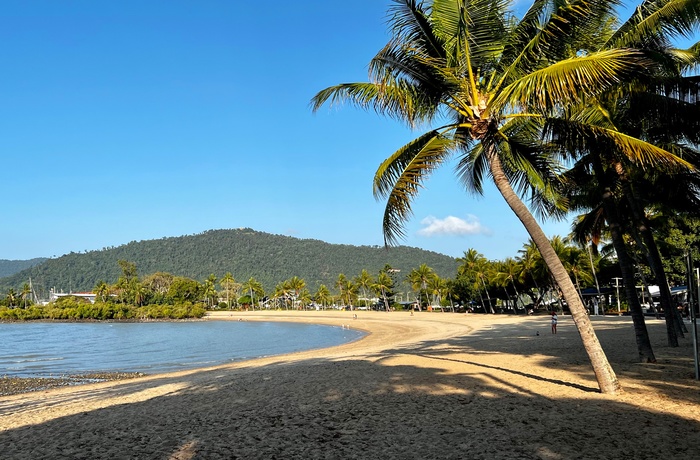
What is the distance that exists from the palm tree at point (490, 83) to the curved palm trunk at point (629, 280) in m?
2.70

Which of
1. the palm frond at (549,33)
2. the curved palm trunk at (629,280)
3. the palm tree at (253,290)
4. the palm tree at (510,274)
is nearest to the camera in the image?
the palm frond at (549,33)

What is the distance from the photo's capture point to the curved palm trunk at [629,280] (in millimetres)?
10766

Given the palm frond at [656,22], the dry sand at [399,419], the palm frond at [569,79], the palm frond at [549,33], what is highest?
the palm frond at [656,22]

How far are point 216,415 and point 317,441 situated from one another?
2.48 m

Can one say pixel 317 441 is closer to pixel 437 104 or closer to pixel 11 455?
pixel 11 455

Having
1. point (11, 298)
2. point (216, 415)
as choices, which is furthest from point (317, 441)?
point (11, 298)

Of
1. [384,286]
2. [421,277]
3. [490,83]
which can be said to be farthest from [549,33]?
[384,286]

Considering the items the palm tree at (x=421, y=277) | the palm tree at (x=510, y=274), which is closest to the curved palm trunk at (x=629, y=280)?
the palm tree at (x=510, y=274)

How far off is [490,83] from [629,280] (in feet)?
18.1

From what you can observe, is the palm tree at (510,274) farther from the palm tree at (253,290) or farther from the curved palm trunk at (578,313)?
the palm tree at (253,290)

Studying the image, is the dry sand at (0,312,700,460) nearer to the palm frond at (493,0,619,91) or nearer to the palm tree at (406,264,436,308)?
the palm frond at (493,0,619,91)

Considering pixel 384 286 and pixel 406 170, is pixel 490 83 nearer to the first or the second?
pixel 406 170

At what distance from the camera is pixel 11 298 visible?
122 meters

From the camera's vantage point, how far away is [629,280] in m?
10.8
